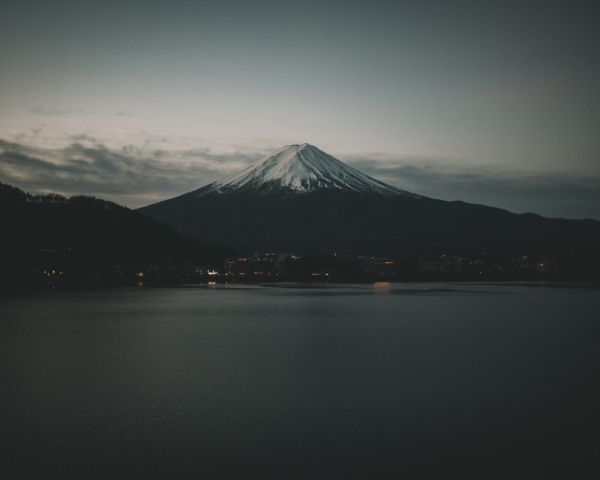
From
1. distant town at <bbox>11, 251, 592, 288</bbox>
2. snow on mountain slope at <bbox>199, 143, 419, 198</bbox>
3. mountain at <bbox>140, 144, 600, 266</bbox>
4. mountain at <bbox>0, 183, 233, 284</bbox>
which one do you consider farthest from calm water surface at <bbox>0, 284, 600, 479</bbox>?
snow on mountain slope at <bbox>199, 143, 419, 198</bbox>

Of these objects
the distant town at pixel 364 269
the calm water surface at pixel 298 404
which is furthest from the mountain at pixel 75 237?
the calm water surface at pixel 298 404

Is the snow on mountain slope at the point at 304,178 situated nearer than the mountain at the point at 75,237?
No

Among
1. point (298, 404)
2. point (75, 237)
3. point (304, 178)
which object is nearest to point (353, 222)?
point (304, 178)

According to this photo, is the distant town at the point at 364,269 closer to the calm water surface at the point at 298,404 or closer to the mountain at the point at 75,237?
the mountain at the point at 75,237

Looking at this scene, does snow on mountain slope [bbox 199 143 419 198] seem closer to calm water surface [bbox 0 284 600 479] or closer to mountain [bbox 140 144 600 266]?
mountain [bbox 140 144 600 266]

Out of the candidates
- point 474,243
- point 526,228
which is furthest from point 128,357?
point 526,228
